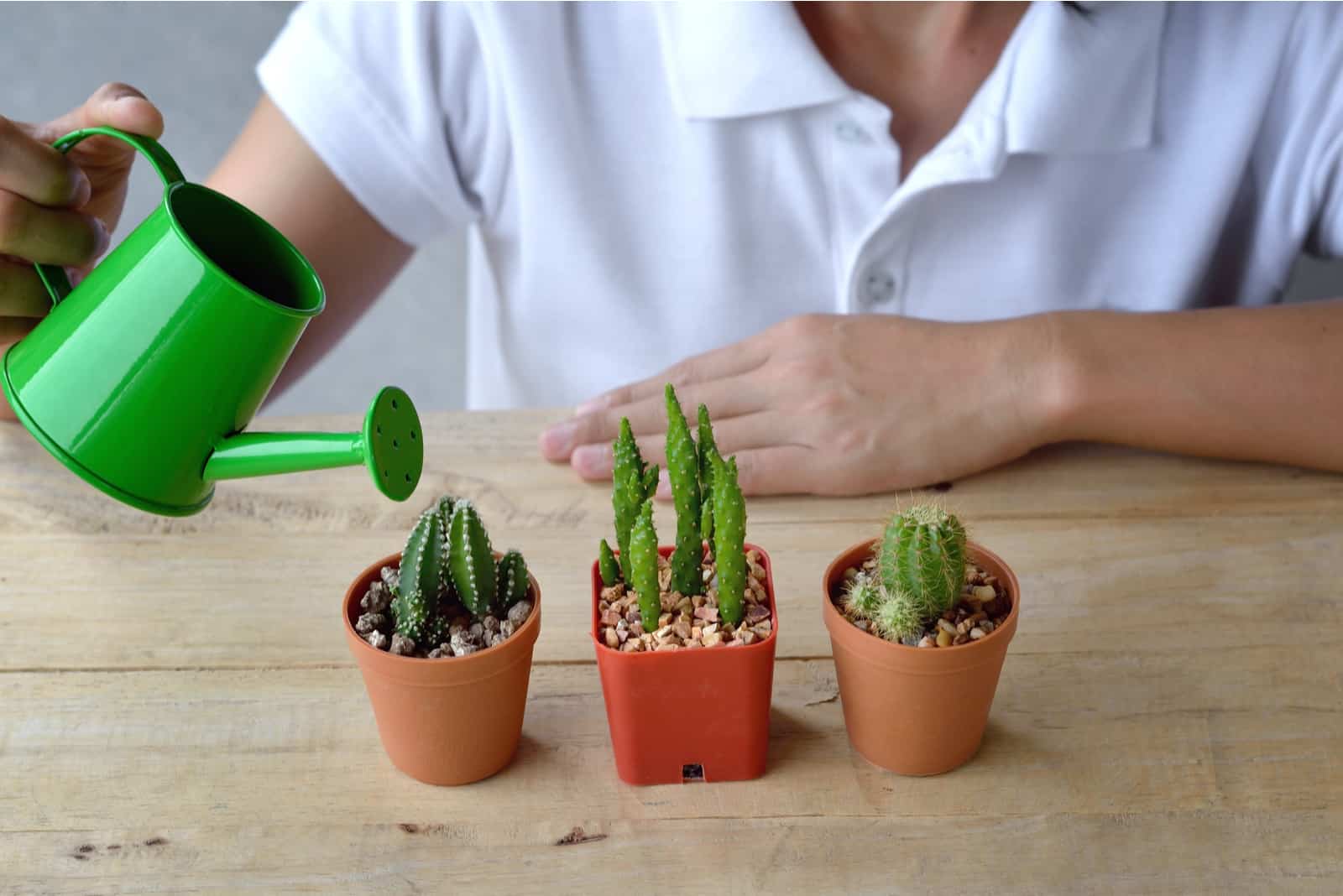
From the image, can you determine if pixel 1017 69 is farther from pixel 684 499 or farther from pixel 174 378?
pixel 174 378

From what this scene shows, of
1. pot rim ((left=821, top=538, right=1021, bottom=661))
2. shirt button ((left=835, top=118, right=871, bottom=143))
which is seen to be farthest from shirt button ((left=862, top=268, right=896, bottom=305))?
pot rim ((left=821, top=538, right=1021, bottom=661))

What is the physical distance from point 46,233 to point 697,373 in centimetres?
52

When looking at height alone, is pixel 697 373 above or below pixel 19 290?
below

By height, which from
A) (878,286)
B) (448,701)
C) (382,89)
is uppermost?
(382,89)

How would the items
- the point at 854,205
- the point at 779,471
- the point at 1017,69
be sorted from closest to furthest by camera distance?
the point at 779,471 → the point at 1017,69 → the point at 854,205

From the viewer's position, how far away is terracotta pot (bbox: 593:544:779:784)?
61 cm

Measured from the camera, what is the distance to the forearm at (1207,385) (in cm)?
91

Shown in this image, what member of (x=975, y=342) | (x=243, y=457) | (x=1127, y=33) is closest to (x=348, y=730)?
(x=243, y=457)

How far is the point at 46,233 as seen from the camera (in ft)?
2.33

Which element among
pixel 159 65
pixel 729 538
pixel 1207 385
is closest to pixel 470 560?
pixel 729 538

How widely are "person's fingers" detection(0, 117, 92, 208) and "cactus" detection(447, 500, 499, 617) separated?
34 cm

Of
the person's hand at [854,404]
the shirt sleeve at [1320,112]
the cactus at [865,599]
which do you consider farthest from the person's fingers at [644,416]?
the shirt sleeve at [1320,112]

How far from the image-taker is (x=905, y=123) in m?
1.15

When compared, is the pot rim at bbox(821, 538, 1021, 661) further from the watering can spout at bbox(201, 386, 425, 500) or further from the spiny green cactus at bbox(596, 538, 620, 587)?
the watering can spout at bbox(201, 386, 425, 500)
